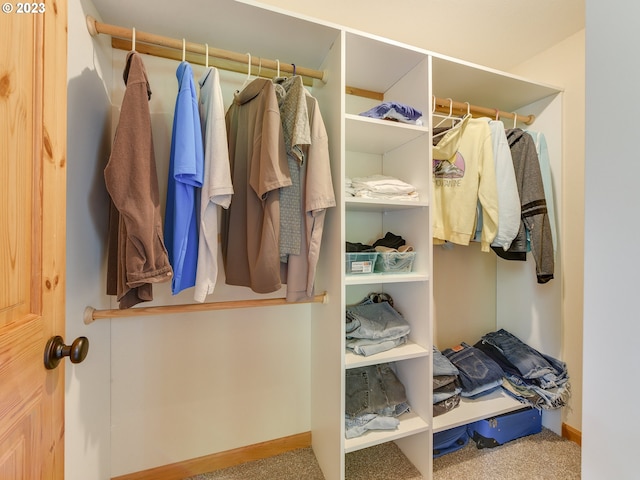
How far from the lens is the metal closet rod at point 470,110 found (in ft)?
5.06

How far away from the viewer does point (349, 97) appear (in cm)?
165

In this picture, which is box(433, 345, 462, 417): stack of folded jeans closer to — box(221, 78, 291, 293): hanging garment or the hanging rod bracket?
box(221, 78, 291, 293): hanging garment

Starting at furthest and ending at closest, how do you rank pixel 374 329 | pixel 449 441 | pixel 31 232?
pixel 449 441, pixel 374 329, pixel 31 232

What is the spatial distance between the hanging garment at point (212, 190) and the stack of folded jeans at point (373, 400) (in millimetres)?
896

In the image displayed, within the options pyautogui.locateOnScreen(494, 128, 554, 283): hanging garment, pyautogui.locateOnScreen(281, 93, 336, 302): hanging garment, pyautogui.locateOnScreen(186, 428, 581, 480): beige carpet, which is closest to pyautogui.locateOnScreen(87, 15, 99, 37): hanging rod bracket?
pyautogui.locateOnScreen(281, 93, 336, 302): hanging garment

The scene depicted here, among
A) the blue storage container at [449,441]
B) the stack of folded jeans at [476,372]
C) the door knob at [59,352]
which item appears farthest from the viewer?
the stack of folded jeans at [476,372]

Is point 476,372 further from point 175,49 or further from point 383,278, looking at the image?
point 175,49

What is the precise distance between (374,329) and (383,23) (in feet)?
5.37

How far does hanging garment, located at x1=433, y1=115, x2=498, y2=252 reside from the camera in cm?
147

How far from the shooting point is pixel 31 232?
0.55 meters

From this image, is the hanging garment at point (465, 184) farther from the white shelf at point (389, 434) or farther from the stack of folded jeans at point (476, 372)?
the white shelf at point (389, 434)

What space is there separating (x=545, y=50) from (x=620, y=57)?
1.65 metres

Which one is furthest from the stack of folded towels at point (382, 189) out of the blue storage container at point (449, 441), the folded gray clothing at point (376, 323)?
the blue storage container at point (449, 441)

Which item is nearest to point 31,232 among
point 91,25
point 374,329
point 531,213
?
point 91,25
